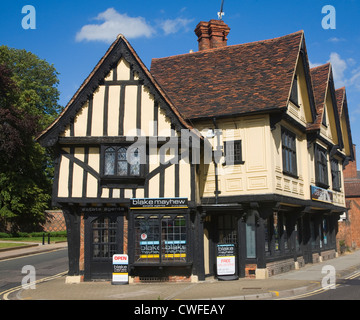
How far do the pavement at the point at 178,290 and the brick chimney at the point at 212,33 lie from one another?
45.2 feet

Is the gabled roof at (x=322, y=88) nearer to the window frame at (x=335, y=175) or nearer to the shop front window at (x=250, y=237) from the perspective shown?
the window frame at (x=335, y=175)

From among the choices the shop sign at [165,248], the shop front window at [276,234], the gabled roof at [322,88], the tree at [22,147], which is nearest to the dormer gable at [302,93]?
the gabled roof at [322,88]

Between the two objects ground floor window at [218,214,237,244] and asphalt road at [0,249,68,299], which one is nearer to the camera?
asphalt road at [0,249,68,299]

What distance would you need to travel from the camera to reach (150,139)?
1580 centimetres

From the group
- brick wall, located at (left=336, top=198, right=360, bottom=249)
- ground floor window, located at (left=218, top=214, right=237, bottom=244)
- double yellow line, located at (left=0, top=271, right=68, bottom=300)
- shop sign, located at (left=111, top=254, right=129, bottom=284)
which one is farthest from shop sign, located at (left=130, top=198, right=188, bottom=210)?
brick wall, located at (left=336, top=198, right=360, bottom=249)

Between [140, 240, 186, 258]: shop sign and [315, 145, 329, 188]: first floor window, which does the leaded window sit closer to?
[315, 145, 329, 188]: first floor window

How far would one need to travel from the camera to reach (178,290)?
1330 centimetres

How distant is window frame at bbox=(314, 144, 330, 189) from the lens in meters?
21.6

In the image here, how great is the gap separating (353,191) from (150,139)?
108 feet

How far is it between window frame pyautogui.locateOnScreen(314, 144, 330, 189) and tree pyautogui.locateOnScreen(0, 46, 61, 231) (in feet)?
75.9

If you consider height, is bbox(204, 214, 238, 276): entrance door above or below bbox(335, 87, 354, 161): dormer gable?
below

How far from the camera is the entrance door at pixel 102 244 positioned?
15.6 meters

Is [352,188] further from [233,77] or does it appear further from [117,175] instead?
[117,175]
